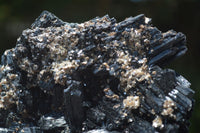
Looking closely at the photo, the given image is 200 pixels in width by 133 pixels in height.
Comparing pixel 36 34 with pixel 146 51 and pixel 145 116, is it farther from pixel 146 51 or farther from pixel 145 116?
pixel 145 116

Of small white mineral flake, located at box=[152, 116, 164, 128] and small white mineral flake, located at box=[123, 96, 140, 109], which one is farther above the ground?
small white mineral flake, located at box=[123, 96, 140, 109]

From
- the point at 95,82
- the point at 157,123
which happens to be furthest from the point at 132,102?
the point at 95,82

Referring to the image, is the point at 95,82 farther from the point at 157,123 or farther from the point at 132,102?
the point at 157,123

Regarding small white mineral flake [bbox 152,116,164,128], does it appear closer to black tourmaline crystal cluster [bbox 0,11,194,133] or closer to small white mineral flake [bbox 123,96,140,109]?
black tourmaline crystal cluster [bbox 0,11,194,133]

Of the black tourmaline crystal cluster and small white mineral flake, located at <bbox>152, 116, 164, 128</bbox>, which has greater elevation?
the black tourmaline crystal cluster

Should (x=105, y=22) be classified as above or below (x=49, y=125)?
above

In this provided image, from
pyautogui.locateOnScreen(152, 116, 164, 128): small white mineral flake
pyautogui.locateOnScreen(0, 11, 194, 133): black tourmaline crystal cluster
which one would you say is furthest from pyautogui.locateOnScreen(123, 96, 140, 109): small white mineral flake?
pyautogui.locateOnScreen(152, 116, 164, 128): small white mineral flake

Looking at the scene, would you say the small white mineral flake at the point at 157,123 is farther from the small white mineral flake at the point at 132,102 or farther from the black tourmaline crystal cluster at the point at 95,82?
the small white mineral flake at the point at 132,102

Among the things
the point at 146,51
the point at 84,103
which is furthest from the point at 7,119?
the point at 146,51
